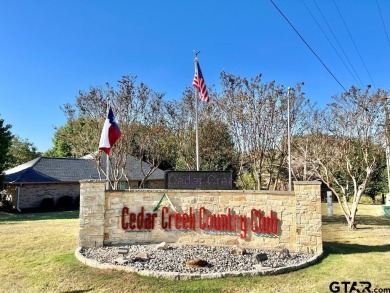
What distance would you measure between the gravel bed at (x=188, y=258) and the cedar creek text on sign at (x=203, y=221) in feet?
2.05

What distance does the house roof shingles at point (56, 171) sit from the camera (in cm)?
2739

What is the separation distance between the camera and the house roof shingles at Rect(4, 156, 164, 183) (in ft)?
89.9

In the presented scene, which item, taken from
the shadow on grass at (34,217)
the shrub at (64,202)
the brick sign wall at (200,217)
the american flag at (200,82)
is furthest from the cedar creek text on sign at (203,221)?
the shrub at (64,202)

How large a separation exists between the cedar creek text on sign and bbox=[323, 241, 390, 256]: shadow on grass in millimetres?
1999

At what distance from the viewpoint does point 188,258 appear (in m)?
9.30

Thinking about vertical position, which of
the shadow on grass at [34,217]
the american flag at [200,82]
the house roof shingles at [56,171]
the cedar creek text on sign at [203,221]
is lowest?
the shadow on grass at [34,217]

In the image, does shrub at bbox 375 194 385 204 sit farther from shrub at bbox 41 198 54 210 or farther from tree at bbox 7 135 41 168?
tree at bbox 7 135 41 168

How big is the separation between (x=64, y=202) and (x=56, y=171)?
333 centimetres

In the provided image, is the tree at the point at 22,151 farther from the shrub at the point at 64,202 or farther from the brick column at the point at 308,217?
the brick column at the point at 308,217

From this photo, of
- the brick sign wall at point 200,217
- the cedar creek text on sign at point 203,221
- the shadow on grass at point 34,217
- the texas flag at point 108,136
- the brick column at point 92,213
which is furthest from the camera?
the shadow on grass at point 34,217

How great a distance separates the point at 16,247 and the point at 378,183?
33.1 meters

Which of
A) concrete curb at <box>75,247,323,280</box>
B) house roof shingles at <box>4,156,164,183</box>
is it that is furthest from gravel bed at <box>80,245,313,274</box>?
house roof shingles at <box>4,156,164,183</box>

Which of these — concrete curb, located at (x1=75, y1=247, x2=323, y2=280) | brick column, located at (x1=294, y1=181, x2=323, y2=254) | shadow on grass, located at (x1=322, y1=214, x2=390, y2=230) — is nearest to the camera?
concrete curb, located at (x1=75, y1=247, x2=323, y2=280)

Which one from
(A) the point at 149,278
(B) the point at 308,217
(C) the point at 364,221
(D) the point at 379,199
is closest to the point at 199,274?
(A) the point at 149,278
